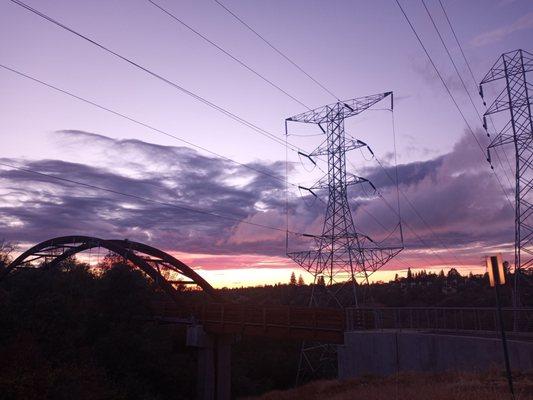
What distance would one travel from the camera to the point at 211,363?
40750 mm

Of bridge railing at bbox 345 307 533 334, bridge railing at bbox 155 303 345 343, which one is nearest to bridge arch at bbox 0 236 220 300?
bridge railing at bbox 155 303 345 343

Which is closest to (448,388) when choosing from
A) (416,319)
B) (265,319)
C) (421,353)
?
(421,353)

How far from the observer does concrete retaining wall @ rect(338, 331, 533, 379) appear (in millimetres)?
20828

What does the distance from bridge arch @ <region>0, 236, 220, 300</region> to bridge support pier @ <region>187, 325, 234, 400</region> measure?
225 inches

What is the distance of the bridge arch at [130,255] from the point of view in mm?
47250

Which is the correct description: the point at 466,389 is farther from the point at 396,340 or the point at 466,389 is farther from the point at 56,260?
the point at 56,260

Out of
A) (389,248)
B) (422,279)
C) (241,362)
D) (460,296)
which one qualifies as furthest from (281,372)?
(422,279)

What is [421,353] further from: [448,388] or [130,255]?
[130,255]

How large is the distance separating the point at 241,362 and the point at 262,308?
85.9ft

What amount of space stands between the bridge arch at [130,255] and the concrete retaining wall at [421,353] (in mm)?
22384

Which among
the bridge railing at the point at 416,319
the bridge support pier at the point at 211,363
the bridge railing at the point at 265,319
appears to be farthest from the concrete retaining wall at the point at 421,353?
the bridge support pier at the point at 211,363

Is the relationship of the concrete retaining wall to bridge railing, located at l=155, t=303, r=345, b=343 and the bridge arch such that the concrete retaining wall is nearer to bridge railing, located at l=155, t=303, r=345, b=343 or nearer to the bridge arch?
bridge railing, located at l=155, t=303, r=345, b=343

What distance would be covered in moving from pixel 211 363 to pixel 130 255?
14095mm

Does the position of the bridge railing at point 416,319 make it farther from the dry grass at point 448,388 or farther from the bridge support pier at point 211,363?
the bridge support pier at point 211,363
